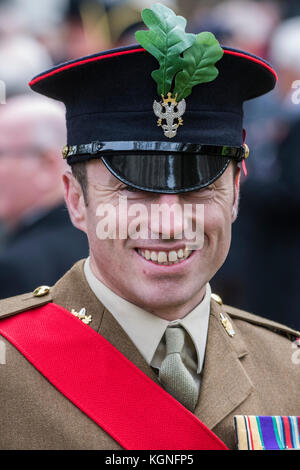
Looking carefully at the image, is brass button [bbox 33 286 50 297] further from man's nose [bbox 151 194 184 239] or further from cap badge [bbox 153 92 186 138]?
cap badge [bbox 153 92 186 138]

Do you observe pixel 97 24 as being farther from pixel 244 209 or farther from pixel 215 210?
pixel 215 210

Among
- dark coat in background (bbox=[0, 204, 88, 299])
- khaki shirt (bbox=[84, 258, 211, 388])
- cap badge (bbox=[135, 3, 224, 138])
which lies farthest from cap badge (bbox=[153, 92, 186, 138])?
dark coat in background (bbox=[0, 204, 88, 299])

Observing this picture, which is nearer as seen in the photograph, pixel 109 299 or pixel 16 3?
pixel 109 299

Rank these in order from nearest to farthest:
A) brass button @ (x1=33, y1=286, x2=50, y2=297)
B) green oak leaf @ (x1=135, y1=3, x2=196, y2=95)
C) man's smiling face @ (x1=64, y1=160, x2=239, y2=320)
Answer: green oak leaf @ (x1=135, y1=3, x2=196, y2=95) < man's smiling face @ (x1=64, y1=160, x2=239, y2=320) < brass button @ (x1=33, y1=286, x2=50, y2=297)

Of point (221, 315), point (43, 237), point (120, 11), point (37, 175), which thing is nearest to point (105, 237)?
point (221, 315)

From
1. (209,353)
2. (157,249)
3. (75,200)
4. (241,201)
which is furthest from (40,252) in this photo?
(157,249)

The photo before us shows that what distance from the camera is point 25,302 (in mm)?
2756

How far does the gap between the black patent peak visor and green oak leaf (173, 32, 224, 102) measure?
201 millimetres

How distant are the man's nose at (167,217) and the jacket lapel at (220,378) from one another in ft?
1.78

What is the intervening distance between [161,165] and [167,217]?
0.17 m

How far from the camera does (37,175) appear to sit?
476cm

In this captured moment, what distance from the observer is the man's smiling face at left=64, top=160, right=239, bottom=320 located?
248 cm
